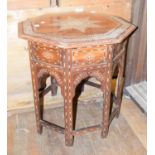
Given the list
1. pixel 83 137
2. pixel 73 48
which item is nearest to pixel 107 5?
pixel 73 48

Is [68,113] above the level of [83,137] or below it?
above

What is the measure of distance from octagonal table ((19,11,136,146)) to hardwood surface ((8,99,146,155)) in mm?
206

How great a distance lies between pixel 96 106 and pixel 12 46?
0.96 meters

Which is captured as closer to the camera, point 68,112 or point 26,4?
point 68,112

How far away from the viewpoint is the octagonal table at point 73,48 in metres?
1.40

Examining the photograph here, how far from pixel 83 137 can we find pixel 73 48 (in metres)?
0.85

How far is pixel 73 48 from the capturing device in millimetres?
1391

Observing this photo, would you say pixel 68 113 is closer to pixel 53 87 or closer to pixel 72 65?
pixel 72 65

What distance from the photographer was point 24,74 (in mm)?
2092

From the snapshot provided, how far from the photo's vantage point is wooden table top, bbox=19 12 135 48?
1383mm

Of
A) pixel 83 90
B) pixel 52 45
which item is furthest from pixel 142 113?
pixel 52 45

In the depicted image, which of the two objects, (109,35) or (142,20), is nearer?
(109,35)

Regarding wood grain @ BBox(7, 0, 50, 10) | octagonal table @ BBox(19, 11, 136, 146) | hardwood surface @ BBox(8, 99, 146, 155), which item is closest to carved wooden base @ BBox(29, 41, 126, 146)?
octagonal table @ BBox(19, 11, 136, 146)

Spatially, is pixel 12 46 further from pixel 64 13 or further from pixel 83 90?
pixel 83 90
